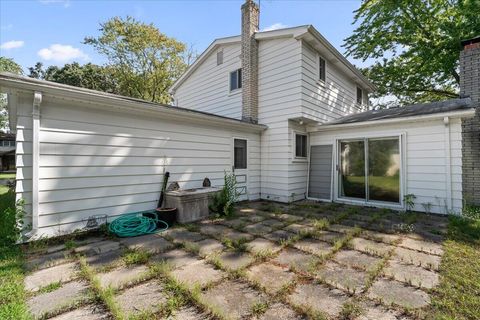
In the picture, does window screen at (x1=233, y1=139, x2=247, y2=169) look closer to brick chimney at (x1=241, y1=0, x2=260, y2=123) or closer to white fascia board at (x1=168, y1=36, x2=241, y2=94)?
brick chimney at (x1=241, y1=0, x2=260, y2=123)

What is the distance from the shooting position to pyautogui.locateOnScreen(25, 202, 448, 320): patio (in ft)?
7.30

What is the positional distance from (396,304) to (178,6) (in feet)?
36.6

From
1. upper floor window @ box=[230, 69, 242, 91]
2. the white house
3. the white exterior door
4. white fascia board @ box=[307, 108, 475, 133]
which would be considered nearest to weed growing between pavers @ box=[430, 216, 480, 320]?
the white house

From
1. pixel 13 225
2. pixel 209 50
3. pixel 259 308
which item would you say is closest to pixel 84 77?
pixel 209 50

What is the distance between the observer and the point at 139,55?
19.1 metres

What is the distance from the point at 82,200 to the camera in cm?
450

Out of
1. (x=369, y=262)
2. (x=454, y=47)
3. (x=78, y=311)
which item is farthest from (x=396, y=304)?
(x=454, y=47)

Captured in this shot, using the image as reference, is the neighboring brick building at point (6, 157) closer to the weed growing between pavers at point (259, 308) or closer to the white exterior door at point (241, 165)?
the white exterior door at point (241, 165)

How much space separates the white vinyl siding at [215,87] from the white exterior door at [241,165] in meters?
1.36

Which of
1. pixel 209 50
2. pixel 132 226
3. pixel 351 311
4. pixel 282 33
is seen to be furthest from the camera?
pixel 209 50

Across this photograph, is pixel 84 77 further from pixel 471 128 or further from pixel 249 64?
pixel 471 128

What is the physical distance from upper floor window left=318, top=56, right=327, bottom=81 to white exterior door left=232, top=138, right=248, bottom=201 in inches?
133

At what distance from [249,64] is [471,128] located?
6.92m

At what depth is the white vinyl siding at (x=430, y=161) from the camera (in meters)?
5.70
